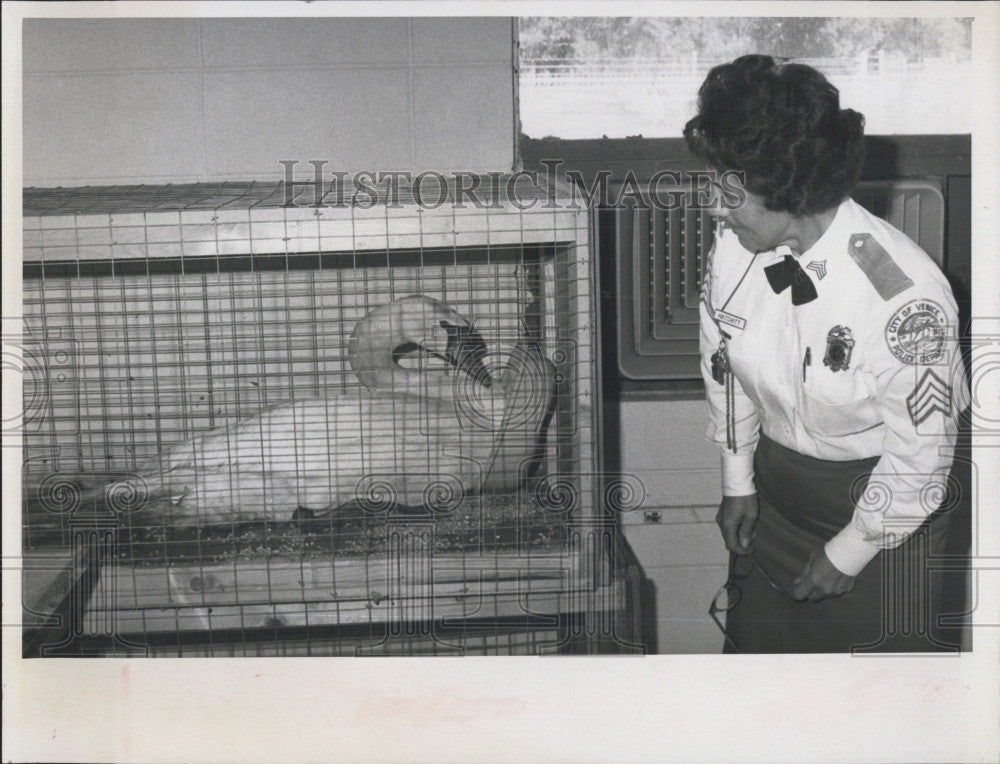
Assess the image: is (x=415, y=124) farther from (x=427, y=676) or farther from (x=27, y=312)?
(x=427, y=676)

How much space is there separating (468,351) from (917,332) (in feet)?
2.04

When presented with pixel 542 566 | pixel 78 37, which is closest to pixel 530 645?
pixel 542 566

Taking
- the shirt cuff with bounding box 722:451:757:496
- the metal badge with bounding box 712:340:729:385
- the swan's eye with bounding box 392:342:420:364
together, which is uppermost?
the swan's eye with bounding box 392:342:420:364

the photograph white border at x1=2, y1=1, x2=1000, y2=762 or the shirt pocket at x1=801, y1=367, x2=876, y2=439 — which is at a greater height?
the shirt pocket at x1=801, y1=367, x2=876, y2=439

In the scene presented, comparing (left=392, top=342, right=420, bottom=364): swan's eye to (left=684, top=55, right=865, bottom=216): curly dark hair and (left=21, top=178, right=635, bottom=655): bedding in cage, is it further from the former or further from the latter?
(left=684, top=55, right=865, bottom=216): curly dark hair

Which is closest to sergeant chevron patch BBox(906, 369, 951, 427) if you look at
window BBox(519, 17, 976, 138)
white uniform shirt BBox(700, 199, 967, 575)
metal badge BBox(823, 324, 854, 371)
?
white uniform shirt BBox(700, 199, 967, 575)

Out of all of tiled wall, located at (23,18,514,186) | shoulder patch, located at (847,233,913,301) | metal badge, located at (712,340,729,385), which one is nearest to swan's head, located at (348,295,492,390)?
tiled wall, located at (23,18,514,186)

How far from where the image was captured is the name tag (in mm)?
1244

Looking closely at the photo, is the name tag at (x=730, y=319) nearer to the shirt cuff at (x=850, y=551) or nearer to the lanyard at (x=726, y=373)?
the lanyard at (x=726, y=373)

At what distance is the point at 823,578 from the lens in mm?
1268

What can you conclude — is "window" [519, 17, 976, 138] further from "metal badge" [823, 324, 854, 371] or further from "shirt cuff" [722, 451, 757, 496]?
"shirt cuff" [722, 451, 757, 496]

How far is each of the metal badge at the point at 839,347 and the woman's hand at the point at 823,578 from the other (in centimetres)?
27

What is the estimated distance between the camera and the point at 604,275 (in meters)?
1.25

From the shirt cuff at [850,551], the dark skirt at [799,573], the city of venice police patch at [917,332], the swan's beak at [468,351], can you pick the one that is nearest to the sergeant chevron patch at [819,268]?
the city of venice police patch at [917,332]
